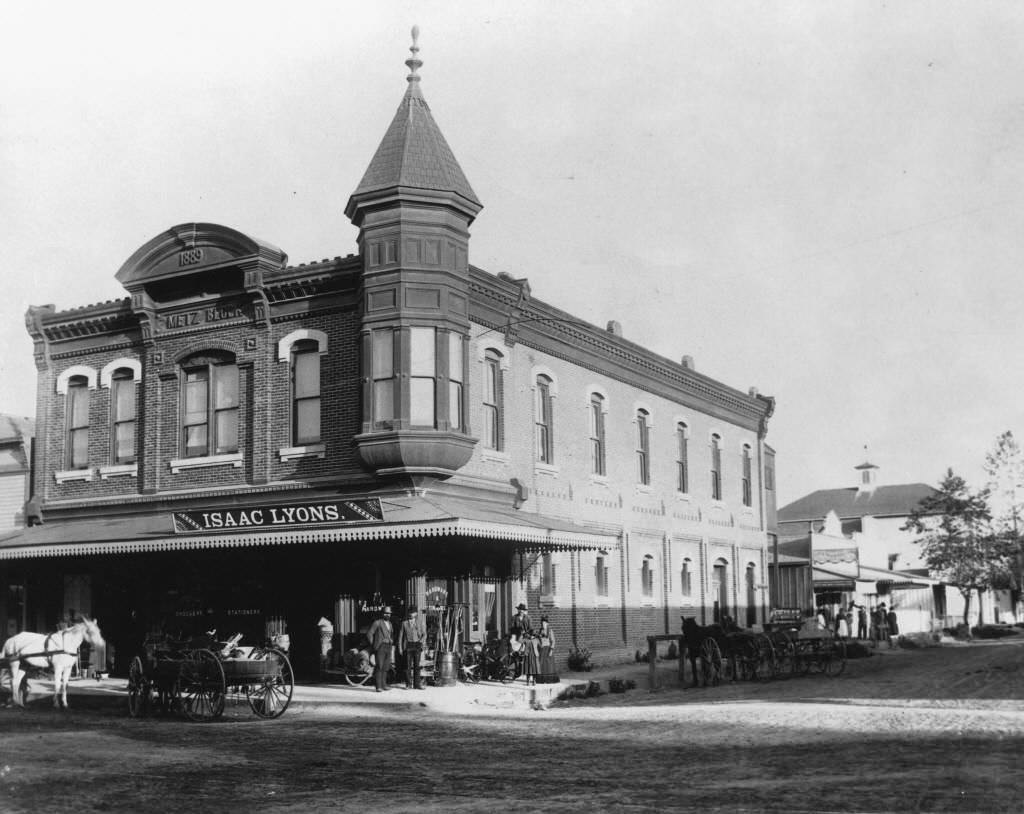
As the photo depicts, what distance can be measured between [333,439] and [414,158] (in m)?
5.83

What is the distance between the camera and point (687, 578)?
35.6 meters

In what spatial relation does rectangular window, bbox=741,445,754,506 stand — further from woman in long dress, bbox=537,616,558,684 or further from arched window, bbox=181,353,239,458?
arched window, bbox=181,353,239,458

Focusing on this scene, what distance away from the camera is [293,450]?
2436 cm

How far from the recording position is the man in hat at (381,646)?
21312 mm

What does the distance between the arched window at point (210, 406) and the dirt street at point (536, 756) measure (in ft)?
20.1

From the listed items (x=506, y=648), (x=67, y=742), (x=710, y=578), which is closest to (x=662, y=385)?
(x=710, y=578)

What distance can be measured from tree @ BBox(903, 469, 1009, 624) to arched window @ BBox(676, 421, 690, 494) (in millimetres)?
28370

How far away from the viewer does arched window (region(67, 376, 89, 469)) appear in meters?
27.7

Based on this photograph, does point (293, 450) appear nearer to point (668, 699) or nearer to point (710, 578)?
point (668, 699)

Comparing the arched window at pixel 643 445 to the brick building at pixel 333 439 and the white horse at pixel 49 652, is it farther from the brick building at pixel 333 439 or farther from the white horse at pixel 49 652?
the white horse at pixel 49 652

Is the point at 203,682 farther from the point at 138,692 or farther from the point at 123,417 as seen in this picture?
the point at 123,417

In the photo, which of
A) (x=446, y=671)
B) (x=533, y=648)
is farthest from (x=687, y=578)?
(x=446, y=671)

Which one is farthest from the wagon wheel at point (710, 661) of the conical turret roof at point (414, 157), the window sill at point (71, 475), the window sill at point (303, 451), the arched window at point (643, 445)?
the window sill at point (71, 475)

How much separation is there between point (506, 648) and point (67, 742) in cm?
1025
